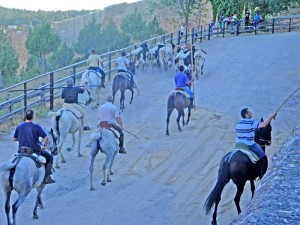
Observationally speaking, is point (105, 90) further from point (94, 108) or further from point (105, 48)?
point (105, 48)

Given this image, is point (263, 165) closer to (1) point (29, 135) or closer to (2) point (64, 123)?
(1) point (29, 135)

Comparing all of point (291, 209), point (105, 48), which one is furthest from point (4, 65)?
point (291, 209)

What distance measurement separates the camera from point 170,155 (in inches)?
637

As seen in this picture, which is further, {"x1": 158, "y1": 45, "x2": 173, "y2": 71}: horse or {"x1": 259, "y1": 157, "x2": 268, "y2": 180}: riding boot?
{"x1": 158, "y1": 45, "x2": 173, "y2": 71}: horse

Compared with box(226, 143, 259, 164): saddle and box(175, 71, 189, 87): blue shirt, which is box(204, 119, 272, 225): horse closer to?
box(226, 143, 259, 164): saddle

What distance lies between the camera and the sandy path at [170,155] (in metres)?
11.8

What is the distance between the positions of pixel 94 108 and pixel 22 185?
12157 millimetres

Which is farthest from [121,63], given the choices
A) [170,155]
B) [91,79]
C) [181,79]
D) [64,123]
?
[64,123]

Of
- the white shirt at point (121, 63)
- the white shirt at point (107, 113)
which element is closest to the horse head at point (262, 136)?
the white shirt at point (107, 113)

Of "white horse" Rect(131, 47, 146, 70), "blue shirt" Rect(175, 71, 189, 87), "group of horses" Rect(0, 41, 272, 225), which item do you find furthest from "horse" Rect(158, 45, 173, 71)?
"group of horses" Rect(0, 41, 272, 225)

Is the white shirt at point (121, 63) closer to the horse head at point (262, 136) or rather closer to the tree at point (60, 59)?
the horse head at point (262, 136)

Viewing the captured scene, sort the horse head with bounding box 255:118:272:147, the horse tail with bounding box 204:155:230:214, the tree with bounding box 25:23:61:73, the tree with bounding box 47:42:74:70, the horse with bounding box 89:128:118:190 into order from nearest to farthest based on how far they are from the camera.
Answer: the horse tail with bounding box 204:155:230:214, the horse head with bounding box 255:118:272:147, the horse with bounding box 89:128:118:190, the tree with bounding box 47:42:74:70, the tree with bounding box 25:23:61:73

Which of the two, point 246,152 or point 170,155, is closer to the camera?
point 246,152

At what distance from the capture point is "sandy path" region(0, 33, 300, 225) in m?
11.8
